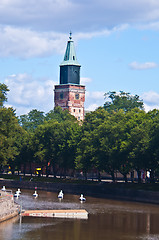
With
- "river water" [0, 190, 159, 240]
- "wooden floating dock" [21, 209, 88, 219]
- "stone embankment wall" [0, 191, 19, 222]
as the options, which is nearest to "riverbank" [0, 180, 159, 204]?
"river water" [0, 190, 159, 240]

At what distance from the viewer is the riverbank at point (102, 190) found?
381 ft

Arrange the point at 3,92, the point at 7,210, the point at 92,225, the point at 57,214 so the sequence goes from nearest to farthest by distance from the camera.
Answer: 1. the point at 92,225
2. the point at 7,210
3. the point at 57,214
4. the point at 3,92

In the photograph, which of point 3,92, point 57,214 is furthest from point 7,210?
point 3,92

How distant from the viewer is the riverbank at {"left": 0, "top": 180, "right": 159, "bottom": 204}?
116 m

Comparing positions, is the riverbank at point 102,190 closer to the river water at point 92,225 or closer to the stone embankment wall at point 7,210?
the river water at point 92,225

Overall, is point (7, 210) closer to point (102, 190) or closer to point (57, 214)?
point (57, 214)

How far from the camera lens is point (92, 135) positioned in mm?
140375

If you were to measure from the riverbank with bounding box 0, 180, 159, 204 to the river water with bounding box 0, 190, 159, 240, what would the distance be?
27.7ft

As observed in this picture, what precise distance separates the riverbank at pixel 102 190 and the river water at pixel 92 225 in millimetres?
8436

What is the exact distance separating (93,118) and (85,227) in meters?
82.2

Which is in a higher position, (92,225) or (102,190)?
(102,190)

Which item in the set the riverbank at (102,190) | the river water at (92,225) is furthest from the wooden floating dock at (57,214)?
the riverbank at (102,190)

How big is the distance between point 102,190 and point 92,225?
163 ft

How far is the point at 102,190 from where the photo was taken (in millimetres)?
130750
